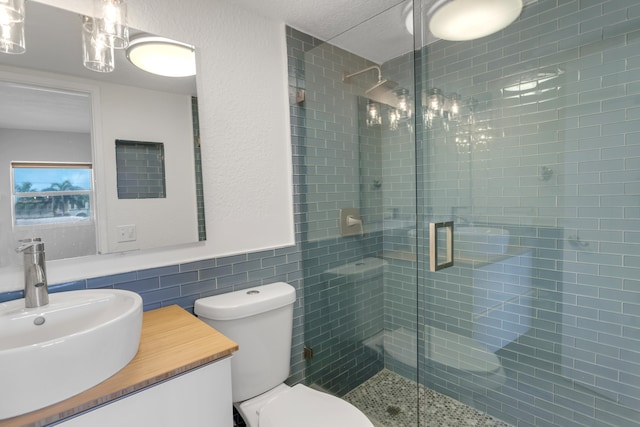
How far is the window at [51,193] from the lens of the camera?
1.08 metres

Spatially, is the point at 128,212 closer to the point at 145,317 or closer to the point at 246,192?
the point at 145,317

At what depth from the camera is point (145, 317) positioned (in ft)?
4.20

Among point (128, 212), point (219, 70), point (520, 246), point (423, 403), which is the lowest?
point (423, 403)

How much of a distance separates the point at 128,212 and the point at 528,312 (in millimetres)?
2093

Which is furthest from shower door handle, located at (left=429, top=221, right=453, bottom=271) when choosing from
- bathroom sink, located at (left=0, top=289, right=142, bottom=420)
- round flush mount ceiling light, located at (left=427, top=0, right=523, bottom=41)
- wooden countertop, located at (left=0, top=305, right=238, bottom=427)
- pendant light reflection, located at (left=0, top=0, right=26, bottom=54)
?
pendant light reflection, located at (left=0, top=0, right=26, bottom=54)

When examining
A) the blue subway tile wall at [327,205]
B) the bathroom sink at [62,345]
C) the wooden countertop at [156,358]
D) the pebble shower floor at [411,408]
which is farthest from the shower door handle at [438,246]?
the bathroom sink at [62,345]

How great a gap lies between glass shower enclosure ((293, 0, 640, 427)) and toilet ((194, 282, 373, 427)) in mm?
445

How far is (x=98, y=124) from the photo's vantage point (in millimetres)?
1240

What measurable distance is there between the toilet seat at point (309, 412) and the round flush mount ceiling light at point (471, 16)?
190 centimetres

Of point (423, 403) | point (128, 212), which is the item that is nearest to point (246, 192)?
point (128, 212)

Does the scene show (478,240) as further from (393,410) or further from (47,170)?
(47,170)

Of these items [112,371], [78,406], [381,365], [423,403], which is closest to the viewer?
[78,406]

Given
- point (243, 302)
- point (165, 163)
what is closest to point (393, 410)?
point (243, 302)

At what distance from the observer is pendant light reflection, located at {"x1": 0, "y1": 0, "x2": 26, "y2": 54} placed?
1.01 metres
